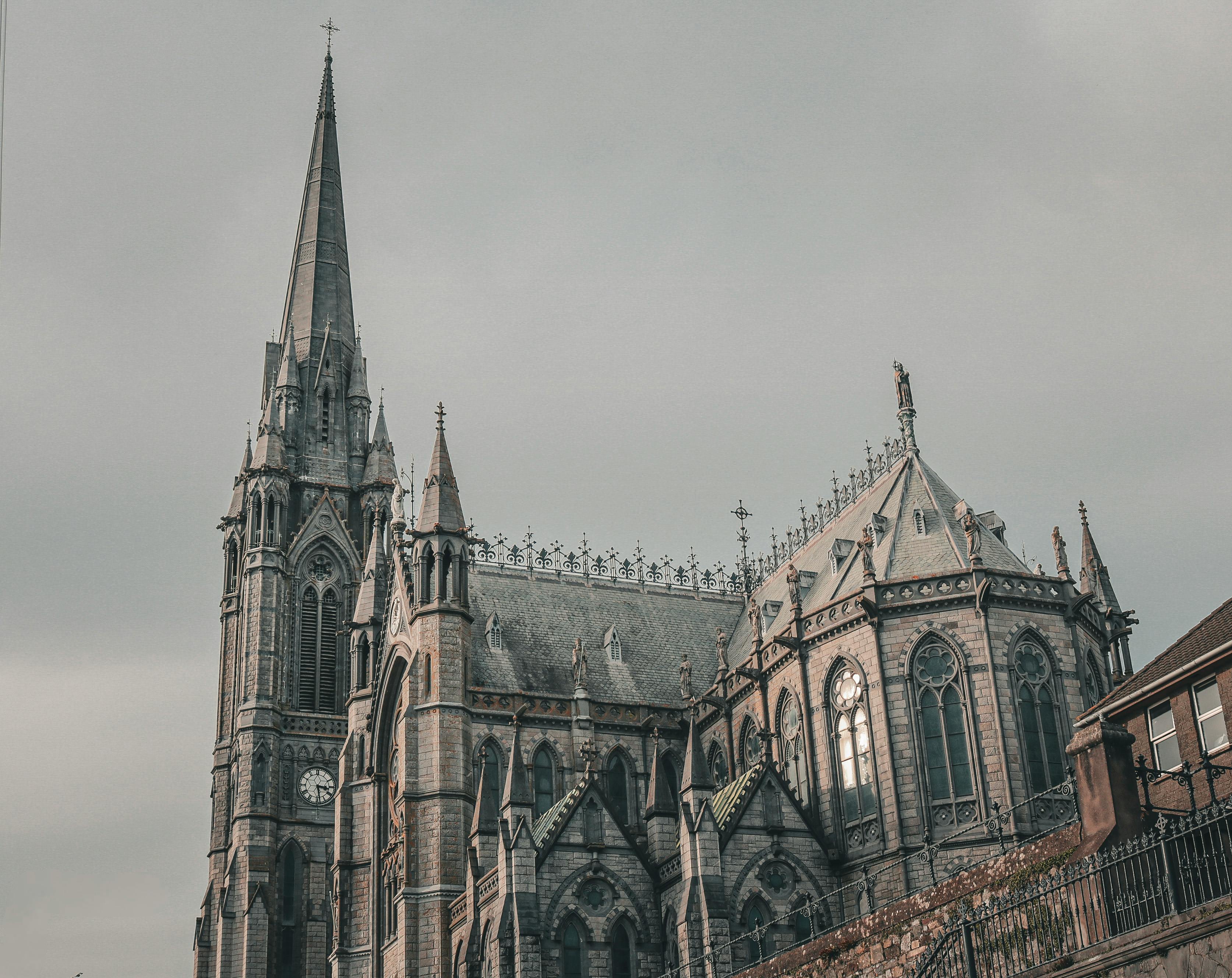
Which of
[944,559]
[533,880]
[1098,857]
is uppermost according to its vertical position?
[944,559]

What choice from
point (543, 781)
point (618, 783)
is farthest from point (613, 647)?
point (543, 781)

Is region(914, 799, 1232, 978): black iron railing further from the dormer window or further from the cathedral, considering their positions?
the dormer window

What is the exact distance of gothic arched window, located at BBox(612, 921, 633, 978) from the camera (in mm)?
43000

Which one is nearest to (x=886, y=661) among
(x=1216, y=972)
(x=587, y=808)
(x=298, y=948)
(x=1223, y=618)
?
(x=587, y=808)

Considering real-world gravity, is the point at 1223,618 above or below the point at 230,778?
below

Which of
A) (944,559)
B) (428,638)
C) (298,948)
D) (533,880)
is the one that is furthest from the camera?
(298,948)

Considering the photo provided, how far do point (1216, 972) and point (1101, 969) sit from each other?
2.05 m

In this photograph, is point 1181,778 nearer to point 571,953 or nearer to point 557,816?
point 571,953

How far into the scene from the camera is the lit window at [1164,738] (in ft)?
97.7

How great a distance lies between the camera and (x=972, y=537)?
45.4 m

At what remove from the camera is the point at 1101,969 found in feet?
62.7

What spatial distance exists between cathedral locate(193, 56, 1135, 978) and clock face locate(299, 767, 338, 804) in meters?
0.11

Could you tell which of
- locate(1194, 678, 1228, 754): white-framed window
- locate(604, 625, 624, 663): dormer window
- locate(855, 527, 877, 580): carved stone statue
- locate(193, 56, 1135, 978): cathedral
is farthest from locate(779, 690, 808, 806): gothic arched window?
locate(1194, 678, 1228, 754): white-framed window

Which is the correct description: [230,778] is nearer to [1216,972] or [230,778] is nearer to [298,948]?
[298,948]
